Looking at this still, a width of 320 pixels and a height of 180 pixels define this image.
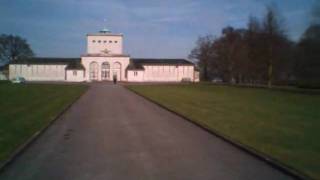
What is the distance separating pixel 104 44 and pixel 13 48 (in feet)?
79.4

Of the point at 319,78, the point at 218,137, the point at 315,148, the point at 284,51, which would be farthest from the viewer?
the point at 284,51

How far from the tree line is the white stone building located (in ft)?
47.8

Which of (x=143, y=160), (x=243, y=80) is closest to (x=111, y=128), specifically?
(x=143, y=160)

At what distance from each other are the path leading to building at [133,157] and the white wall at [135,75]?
11545cm

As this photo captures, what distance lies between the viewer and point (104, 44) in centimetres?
14175

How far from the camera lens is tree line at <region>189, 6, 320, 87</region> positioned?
5648 cm

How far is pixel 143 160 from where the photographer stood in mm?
11891

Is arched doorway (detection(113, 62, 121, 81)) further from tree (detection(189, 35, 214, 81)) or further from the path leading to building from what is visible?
the path leading to building

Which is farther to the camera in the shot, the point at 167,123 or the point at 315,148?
the point at 167,123

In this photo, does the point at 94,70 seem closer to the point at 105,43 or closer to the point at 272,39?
the point at 105,43

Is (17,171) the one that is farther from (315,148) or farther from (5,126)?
(5,126)

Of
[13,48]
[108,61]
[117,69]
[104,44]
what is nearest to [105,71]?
[108,61]

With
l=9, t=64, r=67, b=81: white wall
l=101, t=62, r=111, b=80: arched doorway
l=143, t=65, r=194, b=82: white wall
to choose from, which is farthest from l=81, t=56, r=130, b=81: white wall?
l=143, t=65, r=194, b=82: white wall

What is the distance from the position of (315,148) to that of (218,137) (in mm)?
3623
